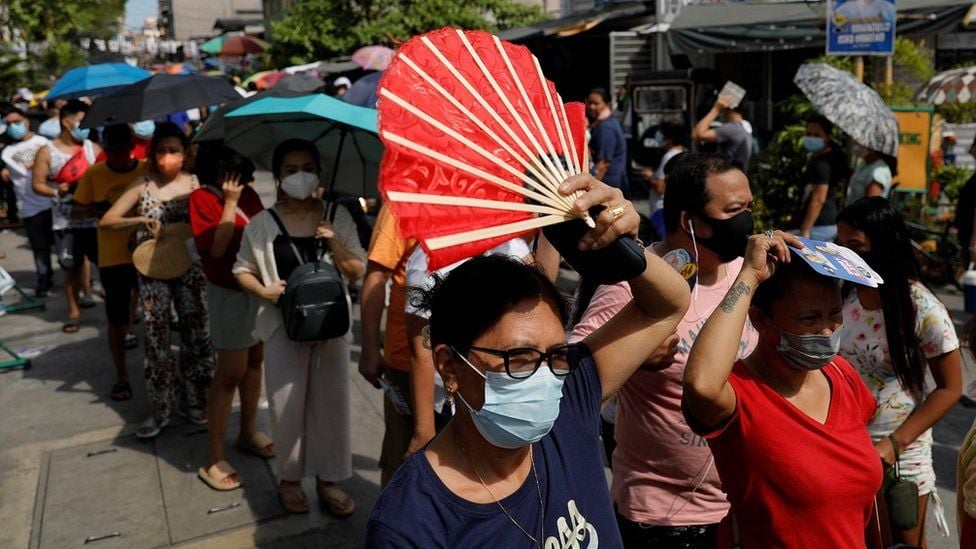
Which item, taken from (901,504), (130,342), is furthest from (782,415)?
(130,342)

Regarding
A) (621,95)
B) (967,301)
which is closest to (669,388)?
(967,301)

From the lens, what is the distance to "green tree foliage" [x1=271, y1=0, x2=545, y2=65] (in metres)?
21.2

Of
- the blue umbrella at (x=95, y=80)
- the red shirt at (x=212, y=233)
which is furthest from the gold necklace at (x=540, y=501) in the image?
the blue umbrella at (x=95, y=80)

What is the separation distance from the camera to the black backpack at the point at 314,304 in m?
4.09

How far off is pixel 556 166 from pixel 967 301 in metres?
7.08

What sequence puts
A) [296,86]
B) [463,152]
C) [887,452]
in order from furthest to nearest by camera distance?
[296,86] → [887,452] → [463,152]

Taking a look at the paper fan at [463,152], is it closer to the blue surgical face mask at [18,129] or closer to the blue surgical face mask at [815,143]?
the blue surgical face mask at [815,143]

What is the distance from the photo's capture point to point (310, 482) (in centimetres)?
506

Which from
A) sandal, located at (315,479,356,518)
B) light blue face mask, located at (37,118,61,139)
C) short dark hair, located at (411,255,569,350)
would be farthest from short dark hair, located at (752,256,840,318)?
light blue face mask, located at (37,118,61,139)

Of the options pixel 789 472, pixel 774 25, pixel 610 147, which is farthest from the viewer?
pixel 774 25

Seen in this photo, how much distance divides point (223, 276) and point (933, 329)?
338cm

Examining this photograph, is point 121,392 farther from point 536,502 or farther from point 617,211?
point 617,211

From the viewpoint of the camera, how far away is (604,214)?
168 centimetres

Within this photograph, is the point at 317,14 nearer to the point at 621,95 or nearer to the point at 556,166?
the point at 621,95
